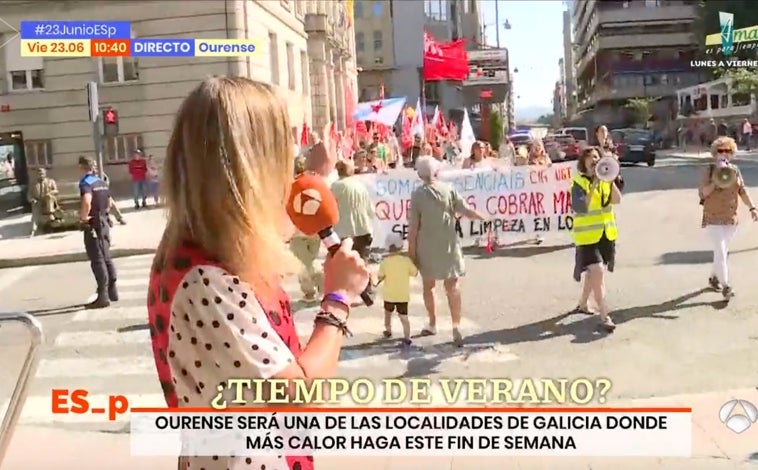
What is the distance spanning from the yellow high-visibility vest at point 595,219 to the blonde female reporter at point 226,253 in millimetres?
5588

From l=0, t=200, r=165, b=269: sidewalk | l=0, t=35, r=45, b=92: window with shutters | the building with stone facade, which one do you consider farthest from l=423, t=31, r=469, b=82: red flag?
l=0, t=35, r=45, b=92: window with shutters

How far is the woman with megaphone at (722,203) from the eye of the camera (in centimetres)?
738

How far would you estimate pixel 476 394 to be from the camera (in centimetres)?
402

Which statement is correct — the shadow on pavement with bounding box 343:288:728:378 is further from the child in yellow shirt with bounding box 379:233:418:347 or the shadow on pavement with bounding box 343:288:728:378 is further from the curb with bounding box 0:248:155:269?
the curb with bounding box 0:248:155:269

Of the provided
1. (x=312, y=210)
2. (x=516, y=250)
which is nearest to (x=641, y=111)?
(x=516, y=250)

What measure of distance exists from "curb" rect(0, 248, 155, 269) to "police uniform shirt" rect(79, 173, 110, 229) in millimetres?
3188

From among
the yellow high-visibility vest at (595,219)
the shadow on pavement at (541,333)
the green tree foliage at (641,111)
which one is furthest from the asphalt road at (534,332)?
the green tree foliage at (641,111)

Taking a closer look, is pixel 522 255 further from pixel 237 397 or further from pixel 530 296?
pixel 237 397

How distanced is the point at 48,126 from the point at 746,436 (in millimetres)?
10671

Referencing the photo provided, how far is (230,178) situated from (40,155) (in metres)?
11.4

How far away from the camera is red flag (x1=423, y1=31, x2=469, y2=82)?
4075cm

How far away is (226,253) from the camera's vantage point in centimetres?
156

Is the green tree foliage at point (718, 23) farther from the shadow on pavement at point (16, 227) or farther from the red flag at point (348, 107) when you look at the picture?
the shadow on pavement at point (16, 227)

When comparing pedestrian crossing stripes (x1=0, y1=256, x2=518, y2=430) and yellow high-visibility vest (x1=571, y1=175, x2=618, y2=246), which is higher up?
yellow high-visibility vest (x1=571, y1=175, x2=618, y2=246)
